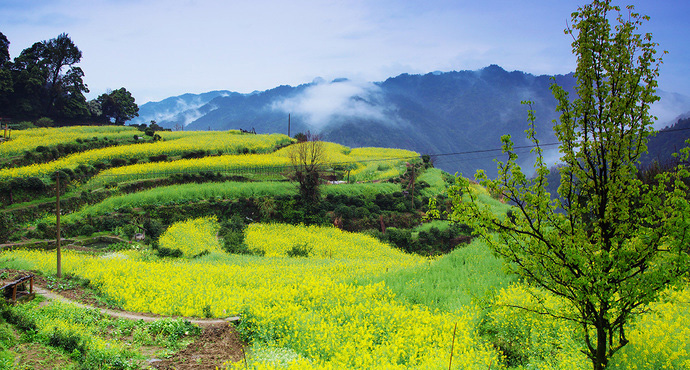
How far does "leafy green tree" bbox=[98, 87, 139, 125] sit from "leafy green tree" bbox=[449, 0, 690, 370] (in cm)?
7024

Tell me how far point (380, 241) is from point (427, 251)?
153 inches

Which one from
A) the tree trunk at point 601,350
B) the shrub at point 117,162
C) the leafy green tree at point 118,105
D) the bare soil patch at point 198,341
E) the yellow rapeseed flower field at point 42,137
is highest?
the leafy green tree at point 118,105

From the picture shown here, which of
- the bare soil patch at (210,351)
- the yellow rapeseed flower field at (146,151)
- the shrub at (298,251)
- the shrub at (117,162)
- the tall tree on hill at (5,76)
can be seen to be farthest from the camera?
the tall tree on hill at (5,76)

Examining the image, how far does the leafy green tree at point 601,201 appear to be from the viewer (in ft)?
15.4

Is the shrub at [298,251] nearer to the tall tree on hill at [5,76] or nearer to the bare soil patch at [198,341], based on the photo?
the bare soil patch at [198,341]

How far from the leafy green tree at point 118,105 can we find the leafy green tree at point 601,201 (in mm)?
70238

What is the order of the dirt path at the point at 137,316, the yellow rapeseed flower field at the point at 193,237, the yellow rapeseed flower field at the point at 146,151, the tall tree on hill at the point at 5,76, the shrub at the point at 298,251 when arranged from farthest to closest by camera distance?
1. the tall tree on hill at the point at 5,76
2. the yellow rapeseed flower field at the point at 146,151
3. the shrub at the point at 298,251
4. the yellow rapeseed flower field at the point at 193,237
5. the dirt path at the point at 137,316

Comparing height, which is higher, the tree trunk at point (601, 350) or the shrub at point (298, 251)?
the tree trunk at point (601, 350)

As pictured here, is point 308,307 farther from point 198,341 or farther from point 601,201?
point 601,201

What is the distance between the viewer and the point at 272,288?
43.2ft

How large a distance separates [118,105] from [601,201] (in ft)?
235

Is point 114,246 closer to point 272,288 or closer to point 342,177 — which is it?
point 272,288

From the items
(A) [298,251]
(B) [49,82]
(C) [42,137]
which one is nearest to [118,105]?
(B) [49,82]

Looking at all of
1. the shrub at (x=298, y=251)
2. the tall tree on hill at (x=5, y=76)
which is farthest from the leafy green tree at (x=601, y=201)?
the tall tree on hill at (x=5, y=76)
